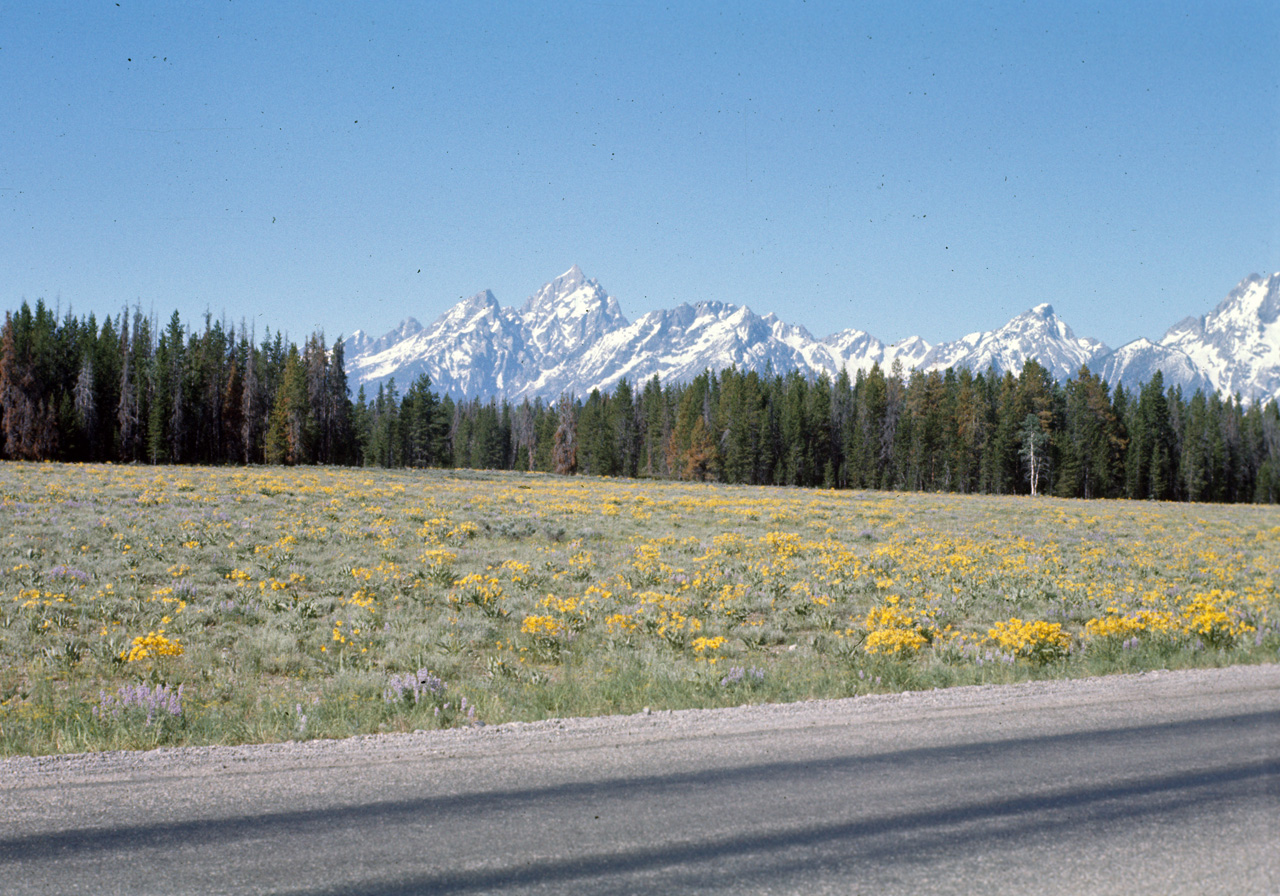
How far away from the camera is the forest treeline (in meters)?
78.8

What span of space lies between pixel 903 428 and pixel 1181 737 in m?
91.5

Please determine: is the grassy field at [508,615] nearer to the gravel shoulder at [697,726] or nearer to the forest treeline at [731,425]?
the gravel shoulder at [697,726]

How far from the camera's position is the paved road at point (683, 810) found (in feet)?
14.0

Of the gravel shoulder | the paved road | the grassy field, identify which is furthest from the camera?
the grassy field

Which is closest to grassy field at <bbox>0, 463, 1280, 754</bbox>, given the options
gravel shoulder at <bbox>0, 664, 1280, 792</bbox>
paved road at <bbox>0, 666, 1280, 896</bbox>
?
gravel shoulder at <bbox>0, 664, 1280, 792</bbox>

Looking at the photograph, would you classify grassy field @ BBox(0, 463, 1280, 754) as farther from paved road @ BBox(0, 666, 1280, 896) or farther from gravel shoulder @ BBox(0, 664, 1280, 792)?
paved road @ BBox(0, 666, 1280, 896)

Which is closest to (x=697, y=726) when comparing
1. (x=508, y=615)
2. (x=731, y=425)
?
(x=508, y=615)

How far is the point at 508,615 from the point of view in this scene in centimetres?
1301

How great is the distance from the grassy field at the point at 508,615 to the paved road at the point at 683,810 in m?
1.21

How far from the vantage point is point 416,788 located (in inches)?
216

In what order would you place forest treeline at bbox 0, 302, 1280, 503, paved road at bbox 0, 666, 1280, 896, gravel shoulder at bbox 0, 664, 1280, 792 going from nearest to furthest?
paved road at bbox 0, 666, 1280, 896, gravel shoulder at bbox 0, 664, 1280, 792, forest treeline at bbox 0, 302, 1280, 503

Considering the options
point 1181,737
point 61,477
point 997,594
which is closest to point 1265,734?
point 1181,737

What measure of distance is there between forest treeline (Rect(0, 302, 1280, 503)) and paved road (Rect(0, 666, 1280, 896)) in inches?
3317

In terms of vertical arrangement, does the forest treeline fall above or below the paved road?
above
